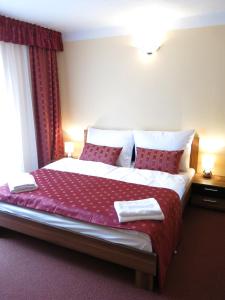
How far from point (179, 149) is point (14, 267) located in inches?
84.7

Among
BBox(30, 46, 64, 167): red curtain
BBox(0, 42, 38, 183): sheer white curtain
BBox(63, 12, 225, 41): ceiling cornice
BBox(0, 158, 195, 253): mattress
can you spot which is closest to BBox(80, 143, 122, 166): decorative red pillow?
BBox(0, 158, 195, 253): mattress

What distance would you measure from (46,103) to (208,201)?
2.59 meters

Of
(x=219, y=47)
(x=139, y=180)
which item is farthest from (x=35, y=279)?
(x=219, y=47)

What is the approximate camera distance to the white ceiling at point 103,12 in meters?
2.47

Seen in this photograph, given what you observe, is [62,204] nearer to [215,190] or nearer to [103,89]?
[215,190]

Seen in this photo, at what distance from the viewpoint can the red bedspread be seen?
1.88m

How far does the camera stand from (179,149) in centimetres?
307

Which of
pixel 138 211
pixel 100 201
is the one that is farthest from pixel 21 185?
pixel 138 211

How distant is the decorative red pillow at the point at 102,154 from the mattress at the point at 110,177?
3.0 inches

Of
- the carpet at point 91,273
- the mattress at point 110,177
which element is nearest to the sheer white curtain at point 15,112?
the mattress at point 110,177

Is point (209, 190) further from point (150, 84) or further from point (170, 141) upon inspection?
point (150, 84)

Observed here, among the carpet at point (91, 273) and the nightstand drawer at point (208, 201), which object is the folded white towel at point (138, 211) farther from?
the nightstand drawer at point (208, 201)

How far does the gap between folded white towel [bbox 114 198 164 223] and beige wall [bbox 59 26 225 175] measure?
159cm

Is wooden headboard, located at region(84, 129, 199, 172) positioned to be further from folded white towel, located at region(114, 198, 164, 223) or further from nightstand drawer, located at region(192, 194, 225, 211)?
folded white towel, located at region(114, 198, 164, 223)
